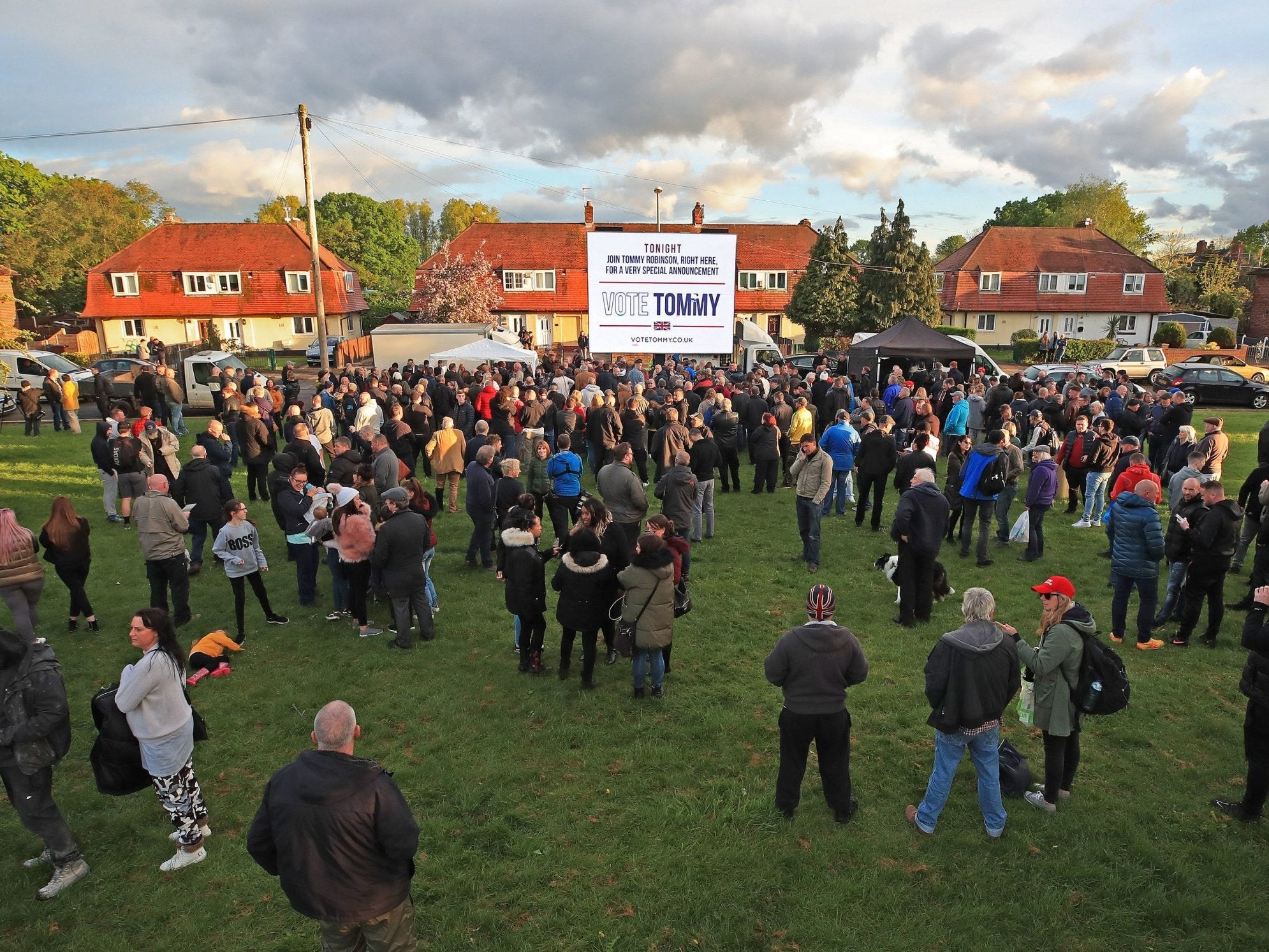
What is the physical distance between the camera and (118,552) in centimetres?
1079

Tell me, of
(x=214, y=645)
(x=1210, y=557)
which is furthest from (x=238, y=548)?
(x=1210, y=557)

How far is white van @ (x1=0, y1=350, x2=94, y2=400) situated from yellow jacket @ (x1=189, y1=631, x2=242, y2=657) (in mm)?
19413

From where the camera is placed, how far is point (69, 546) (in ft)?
25.6

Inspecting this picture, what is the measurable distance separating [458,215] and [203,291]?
65.7 meters

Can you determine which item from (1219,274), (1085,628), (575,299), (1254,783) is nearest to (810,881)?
(1085,628)

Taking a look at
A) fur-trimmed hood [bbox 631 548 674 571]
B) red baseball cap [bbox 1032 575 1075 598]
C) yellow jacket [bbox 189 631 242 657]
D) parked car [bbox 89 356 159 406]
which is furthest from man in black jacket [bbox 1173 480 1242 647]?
parked car [bbox 89 356 159 406]

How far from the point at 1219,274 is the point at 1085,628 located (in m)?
57.8

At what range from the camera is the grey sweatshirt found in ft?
24.9

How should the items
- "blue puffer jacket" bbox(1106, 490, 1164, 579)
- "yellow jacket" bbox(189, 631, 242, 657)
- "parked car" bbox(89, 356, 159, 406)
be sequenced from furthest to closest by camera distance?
1. "parked car" bbox(89, 356, 159, 406)
2. "yellow jacket" bbox(189, 631, 242, 657)
3. "blue puffer jacket" bbox(1106, 490, 1164, 579)

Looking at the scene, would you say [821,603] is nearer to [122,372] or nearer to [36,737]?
[36,737]

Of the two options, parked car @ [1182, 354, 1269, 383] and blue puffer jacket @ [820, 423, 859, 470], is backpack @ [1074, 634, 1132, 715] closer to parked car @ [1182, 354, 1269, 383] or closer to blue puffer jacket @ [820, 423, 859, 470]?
blue puffer jacket @ [820, 423, 859, 470]

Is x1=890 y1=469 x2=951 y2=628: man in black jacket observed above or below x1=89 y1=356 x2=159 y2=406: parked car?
below

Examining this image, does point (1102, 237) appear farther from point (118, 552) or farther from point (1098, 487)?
point (118, 552)

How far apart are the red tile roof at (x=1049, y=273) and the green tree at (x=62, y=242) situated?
5119 cm
